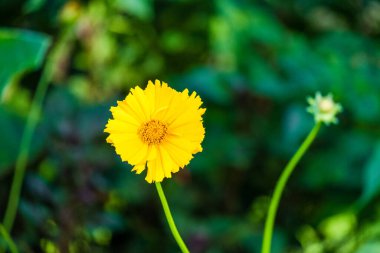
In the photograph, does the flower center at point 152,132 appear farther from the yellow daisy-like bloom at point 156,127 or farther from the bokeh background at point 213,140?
the bokeh background at point 213,140

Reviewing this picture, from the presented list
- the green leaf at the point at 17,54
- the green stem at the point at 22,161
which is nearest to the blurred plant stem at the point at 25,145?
the green stem at the point at 22,161

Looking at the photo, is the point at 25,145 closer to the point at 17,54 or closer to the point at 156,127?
the point at 17,54

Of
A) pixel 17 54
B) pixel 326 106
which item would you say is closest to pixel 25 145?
pixel 17 54

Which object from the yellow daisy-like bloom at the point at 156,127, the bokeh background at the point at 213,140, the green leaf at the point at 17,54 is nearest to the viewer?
the yellow daisy-like bloom at the point at 156,127

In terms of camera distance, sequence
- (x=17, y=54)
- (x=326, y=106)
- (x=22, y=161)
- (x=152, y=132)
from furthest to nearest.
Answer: (x=22, y=161) → (x=17, y=54) → (x=326, y=106) → (x=152, y=132)

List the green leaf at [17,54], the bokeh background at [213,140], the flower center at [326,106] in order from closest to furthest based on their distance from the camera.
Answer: the flower center at [326,106]
the green leaf at [17,54]
the bokeh background at [213,140]

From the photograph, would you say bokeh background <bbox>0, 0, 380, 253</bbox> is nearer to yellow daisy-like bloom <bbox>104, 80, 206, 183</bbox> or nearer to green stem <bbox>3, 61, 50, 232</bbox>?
green stem <bbox>3, 61, 50, 232</bbox>

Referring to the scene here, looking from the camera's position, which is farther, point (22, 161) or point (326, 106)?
point (22, 161)

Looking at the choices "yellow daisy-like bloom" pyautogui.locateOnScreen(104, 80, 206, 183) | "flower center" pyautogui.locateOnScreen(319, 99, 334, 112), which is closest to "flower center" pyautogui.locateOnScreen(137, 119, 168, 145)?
"yellow daisy-like bloom" pyautogui.locateOnScreen(104, 80, 206, 183)

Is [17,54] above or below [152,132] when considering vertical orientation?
above
